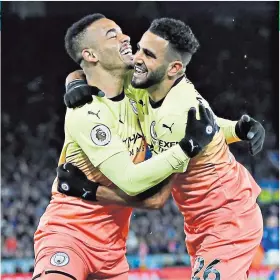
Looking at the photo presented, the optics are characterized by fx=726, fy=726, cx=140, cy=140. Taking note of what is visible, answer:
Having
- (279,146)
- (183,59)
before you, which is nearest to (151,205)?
(183,59)

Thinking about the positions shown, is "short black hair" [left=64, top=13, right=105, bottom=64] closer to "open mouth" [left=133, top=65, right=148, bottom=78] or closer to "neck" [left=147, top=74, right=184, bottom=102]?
"open mouth" [left=133, top=65, right=148, bottom=78]

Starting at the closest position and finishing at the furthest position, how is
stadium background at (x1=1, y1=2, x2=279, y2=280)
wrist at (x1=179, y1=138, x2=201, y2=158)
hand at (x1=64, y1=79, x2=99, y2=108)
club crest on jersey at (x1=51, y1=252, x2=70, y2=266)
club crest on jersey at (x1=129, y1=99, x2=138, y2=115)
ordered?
wrist at (x1=179, y1=138, x2=201, y2=158), club crest on jersey at (x1=51, y1=252, x2=70, y2=266), hand at (x1=64, y1=79, x2=99, y2=108), club crest on jersey at (x1=129, y1=99, x2=138, y2=115), stadium background at (x1=1, y1=2, x2=279, y2=280)

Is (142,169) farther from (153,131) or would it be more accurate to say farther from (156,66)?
(156,66)

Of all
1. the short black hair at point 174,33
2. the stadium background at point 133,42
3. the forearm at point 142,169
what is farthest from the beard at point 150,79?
the stadium background at point 133,42

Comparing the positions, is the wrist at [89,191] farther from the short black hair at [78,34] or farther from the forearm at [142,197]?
the short black hair at [78,34]

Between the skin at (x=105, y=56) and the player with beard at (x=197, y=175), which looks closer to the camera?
the player with beard at (x=197, y=175)

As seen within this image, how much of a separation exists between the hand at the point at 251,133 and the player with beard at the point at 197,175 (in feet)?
0.57

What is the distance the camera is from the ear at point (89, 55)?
445cm

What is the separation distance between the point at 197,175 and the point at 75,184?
718 millimetres

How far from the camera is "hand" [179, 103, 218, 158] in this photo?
3.99 meters

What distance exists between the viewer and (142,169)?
13.3 feet

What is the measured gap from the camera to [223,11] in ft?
36.5

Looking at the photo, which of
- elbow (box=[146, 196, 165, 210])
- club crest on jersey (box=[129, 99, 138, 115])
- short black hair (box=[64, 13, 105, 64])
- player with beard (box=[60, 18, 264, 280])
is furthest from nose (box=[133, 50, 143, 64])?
elbow (box=[146, 196, 165, 210])

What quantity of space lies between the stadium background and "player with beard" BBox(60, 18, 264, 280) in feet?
20.1
